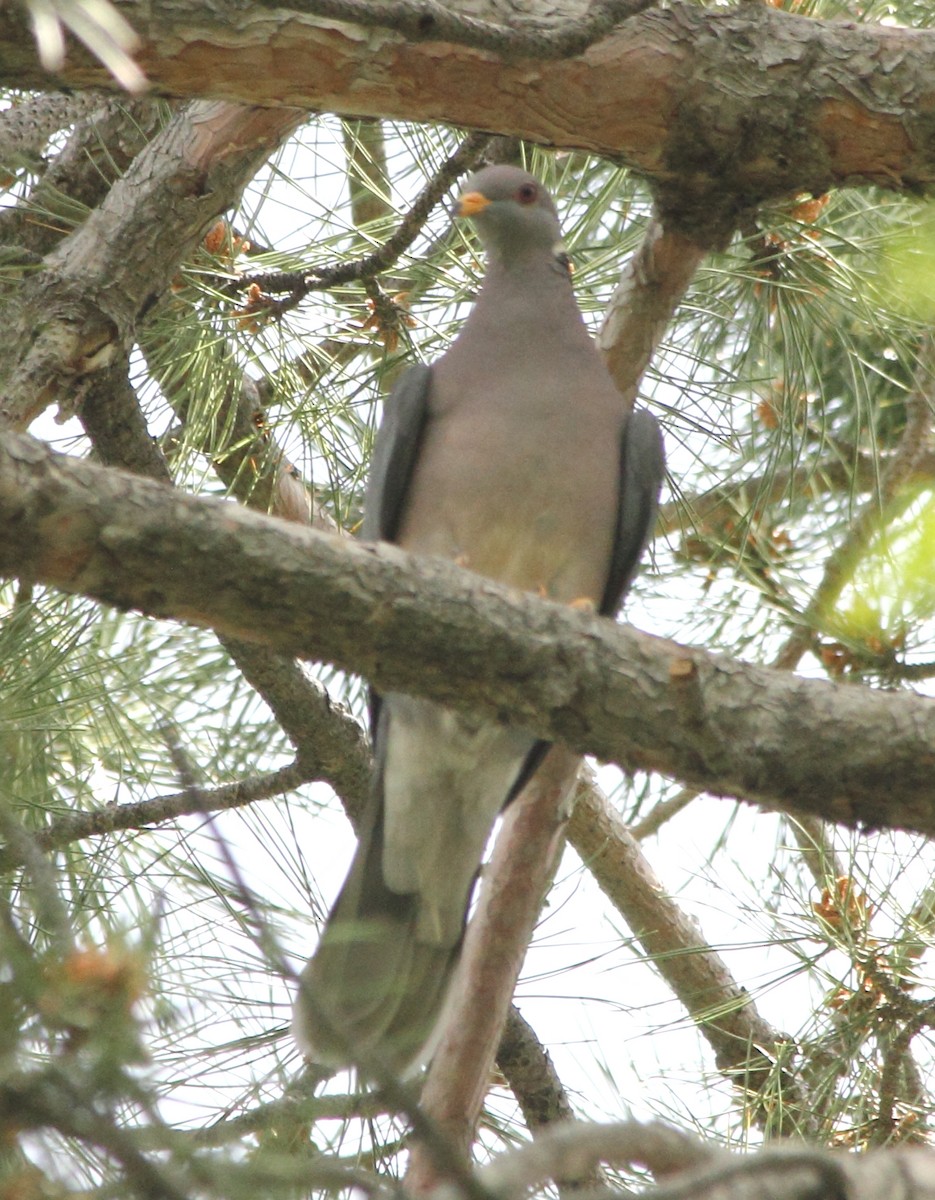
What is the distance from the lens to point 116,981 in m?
1.36

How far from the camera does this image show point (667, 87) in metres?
3.03

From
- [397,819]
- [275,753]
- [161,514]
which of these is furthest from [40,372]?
[275,753]

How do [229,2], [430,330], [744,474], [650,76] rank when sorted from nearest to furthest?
[229,2], [650,76], [430,330], [744,474]

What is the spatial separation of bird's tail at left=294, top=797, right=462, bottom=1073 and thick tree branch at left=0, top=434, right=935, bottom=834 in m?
0.89

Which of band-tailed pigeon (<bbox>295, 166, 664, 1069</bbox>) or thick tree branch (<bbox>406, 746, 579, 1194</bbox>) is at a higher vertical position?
band-tailed pigeon (<bbox>295, 166, 664, 1069</bbox>)

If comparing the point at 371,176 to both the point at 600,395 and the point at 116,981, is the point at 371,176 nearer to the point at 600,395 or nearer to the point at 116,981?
the point at 600,395

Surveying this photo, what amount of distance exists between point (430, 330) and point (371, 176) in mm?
650

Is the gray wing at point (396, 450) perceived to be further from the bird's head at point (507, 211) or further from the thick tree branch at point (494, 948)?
the thick tree branch at point (494, 948)

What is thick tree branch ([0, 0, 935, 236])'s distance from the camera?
283cm

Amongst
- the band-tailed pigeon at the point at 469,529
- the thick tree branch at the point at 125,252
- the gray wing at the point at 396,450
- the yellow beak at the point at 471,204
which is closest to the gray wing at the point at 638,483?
the band-tailed pigeon at the point at 469,529

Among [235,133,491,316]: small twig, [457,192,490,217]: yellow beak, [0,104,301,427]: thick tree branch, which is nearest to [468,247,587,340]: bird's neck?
[457,192,490,217]: yellow beak

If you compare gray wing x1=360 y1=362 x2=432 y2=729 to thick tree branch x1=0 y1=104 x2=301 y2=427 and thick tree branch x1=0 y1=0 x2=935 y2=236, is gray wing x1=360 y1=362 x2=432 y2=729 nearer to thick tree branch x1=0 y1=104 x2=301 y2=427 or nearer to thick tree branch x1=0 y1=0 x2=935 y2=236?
thick tree branch x1=0 y1=104 x2=301 y2=427

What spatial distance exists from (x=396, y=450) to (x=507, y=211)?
2.52ft

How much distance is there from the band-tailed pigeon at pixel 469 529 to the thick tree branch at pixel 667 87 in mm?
612
